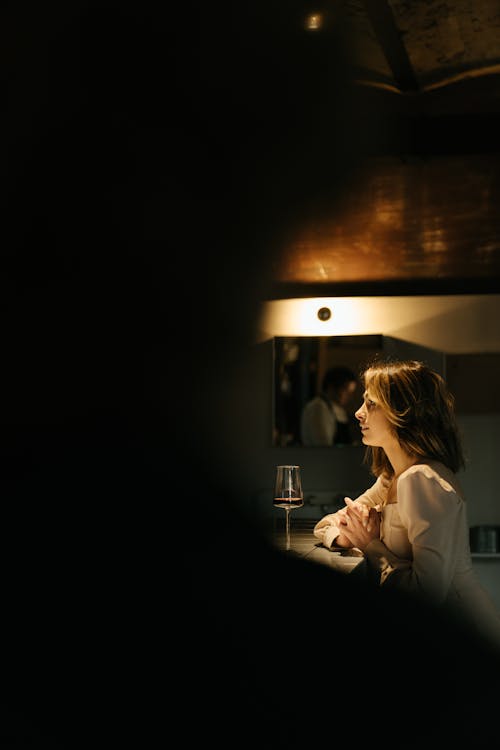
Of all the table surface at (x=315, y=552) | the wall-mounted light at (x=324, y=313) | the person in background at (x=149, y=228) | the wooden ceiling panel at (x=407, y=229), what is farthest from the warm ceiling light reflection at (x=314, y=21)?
the table surface at (x=315, y=552)

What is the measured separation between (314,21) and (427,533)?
325 cm

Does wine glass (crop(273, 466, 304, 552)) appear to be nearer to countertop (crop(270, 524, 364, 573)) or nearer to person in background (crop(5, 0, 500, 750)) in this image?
countertop (crop(270, 524, 364, 573))

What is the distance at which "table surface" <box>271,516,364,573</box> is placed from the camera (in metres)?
2.36

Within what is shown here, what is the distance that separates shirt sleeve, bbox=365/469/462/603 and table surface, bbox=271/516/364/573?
0.13m

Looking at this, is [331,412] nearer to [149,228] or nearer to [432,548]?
[149,228]

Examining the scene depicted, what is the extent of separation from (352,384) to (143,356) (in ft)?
5.25

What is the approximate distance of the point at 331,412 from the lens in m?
4.74

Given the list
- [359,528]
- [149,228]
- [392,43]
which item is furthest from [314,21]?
[359,528]

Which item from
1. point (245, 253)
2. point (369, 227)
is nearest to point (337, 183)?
point (369, 227)

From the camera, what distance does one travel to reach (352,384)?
4.70 meters

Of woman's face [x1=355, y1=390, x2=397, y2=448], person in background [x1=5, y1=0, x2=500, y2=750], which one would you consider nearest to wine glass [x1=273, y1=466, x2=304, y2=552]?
woman's face [x1=355, y1=390, x2=397, y2=448]

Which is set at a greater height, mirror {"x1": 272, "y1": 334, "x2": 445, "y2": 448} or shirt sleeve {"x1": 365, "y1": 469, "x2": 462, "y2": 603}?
mirror {"x1": 272, "y1": 334, "x2": 445, "y2": 448}

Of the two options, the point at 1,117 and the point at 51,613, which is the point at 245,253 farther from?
the point at 51,613

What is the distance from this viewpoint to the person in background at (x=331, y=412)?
4711 millimetres
